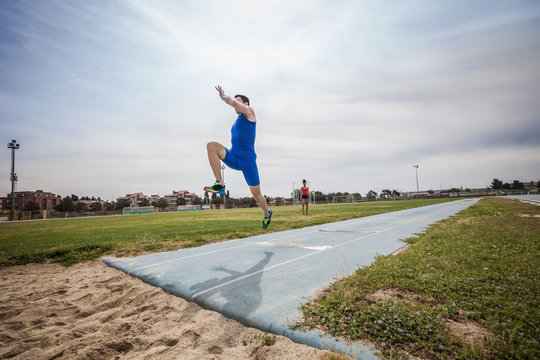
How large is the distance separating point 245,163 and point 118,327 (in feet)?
9.03

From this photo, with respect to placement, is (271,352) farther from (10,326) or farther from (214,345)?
(10,326)

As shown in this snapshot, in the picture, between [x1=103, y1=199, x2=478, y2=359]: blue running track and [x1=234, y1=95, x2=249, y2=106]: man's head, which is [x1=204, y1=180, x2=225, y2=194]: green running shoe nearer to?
[x1=103, y1=199, x2=478, y2=359]: blue running track

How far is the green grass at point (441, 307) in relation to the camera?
149 cm

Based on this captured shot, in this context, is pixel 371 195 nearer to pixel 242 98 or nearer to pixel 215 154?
pixel 242 98

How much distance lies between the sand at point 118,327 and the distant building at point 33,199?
14316cm

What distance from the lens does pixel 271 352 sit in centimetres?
165

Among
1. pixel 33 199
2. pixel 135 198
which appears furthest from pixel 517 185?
pixel 33 199

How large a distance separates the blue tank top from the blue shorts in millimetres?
88

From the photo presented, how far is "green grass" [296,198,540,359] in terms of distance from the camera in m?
1.49

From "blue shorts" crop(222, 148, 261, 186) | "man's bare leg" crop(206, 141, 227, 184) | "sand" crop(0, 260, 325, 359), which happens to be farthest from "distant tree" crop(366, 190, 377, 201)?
"sand" crop(0, 260, 325, 359)

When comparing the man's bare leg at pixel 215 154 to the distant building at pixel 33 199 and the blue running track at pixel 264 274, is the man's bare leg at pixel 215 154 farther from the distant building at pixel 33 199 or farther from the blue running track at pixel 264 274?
the distant building at pixel 33 199

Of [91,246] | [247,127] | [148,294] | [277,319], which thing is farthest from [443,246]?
[91,246]

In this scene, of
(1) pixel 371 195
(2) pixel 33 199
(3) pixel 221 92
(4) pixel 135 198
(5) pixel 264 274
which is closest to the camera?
(5) pixel 264 274

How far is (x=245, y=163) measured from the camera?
13.8 feet
